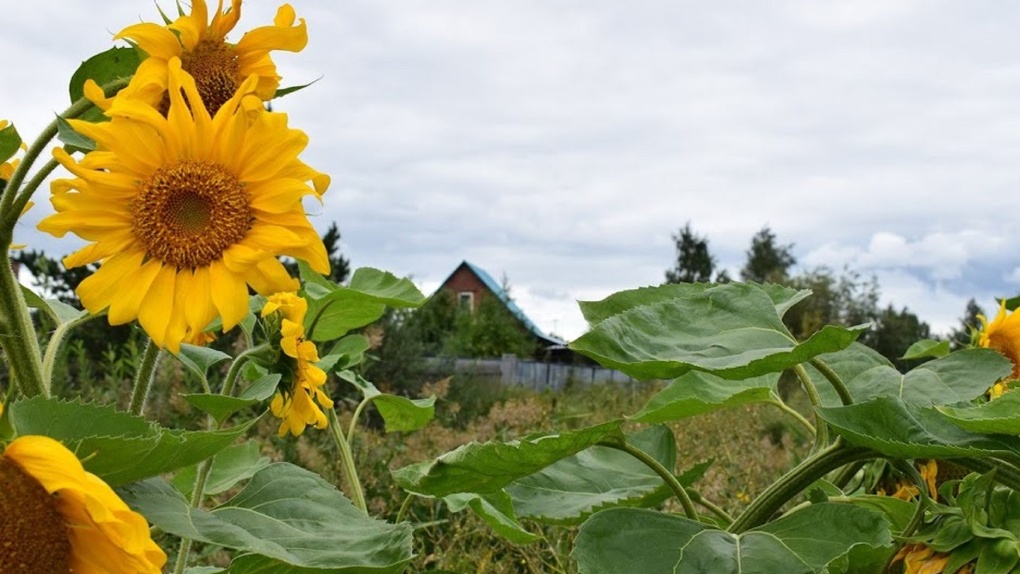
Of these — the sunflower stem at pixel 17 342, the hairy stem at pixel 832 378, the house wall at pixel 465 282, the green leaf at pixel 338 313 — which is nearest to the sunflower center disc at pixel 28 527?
the sunflower stem at pixel 17 342

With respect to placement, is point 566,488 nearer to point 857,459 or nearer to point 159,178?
point 857,459

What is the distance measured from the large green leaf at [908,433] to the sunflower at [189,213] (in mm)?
423

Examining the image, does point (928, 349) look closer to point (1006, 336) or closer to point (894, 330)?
point (1006, 336)

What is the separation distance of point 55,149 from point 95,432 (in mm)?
279

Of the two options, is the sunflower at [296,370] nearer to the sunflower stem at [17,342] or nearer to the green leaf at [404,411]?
the green leaf at [404,411]

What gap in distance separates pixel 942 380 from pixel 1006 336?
408 millimetres

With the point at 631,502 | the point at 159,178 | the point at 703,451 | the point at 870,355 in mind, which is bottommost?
the point at 703,451

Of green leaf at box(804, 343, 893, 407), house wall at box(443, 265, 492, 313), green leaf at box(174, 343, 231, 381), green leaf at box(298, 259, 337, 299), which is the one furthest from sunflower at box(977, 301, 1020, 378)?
house wall at box(443, 265, 492, 313)

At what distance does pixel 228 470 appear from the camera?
1368 mm

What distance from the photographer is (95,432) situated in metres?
0.59

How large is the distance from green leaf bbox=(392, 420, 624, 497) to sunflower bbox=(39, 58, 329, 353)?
0.19m

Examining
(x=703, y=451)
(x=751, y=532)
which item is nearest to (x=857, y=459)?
(x=751, y=532)

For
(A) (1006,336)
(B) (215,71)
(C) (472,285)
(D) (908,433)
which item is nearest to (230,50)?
(B) (215,71)

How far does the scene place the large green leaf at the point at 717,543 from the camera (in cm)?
70
